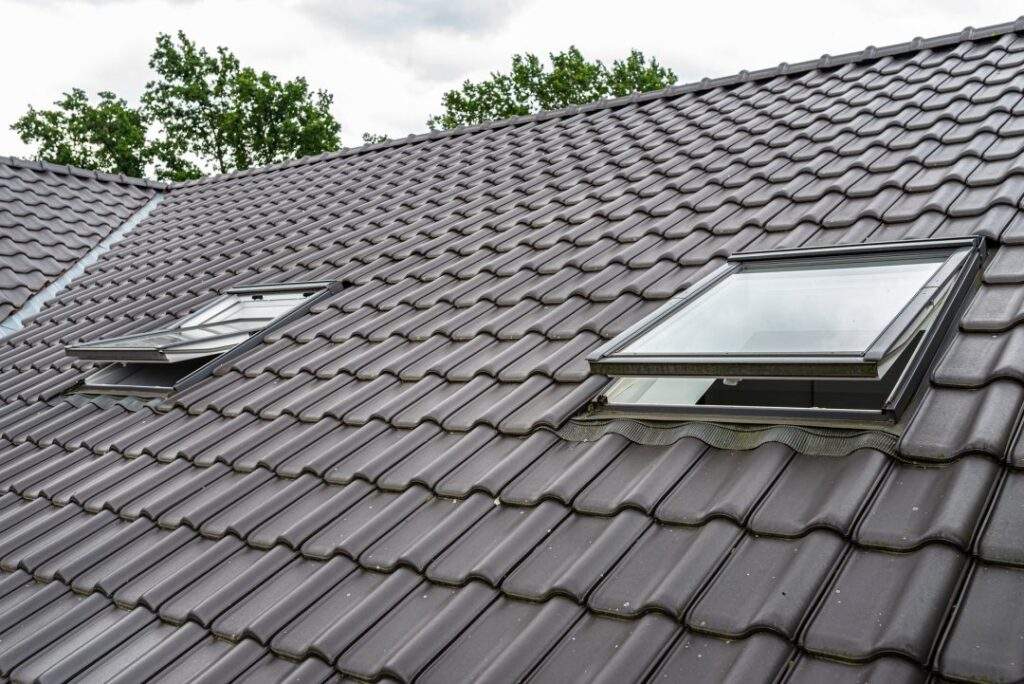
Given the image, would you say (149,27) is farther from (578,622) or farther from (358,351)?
(578,622)

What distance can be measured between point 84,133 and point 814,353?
36932 millimetres

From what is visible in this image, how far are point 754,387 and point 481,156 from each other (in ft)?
16.1

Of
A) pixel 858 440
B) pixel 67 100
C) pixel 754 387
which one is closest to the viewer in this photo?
pixel 858 440

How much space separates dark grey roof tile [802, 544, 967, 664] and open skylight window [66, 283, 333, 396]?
12.6 ft

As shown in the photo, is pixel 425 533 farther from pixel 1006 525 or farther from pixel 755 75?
pixel 755 75

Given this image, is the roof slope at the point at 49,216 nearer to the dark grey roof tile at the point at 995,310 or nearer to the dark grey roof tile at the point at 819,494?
the dark grey roof tile at the point at 819,494

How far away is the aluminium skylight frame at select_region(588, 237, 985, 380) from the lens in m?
2.33

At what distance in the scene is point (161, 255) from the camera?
25.4ft

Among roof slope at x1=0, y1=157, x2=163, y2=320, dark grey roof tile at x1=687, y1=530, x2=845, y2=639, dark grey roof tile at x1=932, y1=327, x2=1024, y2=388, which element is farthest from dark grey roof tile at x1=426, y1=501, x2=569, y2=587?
roof slope at x1=0, y1=157, x2=163, y2=320

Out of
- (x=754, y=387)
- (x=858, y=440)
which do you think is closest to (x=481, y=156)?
(x=754, y=387)

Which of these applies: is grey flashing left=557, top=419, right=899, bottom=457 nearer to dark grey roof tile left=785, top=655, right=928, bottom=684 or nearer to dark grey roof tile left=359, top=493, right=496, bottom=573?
dark grey roof tile left=359, top=493, right=496, bottom=573

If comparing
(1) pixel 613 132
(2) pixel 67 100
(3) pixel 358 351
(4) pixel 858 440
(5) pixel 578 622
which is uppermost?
(2) pixel 67 100

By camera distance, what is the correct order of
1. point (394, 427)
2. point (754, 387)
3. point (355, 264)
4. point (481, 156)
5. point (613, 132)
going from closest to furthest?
point (754, 387), point (394, 427), point (355, 264), point (613, 132), point (481, 156)

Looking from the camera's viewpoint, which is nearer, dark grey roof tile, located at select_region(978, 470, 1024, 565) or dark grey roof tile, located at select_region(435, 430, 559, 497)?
dark grey roof tile, located at select_region(978, 470, 1024, 565)
